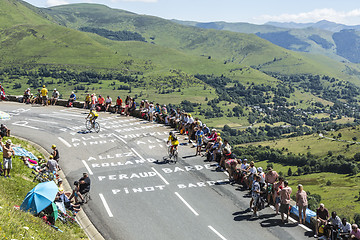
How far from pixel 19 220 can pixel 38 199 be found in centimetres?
205

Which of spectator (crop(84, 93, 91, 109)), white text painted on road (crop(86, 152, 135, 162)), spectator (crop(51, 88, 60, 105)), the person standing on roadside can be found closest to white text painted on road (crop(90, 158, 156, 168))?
white text painted on road (crop(86, 152, 135, 162))

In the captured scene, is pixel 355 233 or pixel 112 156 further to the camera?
pixel 112 156

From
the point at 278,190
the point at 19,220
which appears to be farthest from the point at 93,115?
the point at 19,220

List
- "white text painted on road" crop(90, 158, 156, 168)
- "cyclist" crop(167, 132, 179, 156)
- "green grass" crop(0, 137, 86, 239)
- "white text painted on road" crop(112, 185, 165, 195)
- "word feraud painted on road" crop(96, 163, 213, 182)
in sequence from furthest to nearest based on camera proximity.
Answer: "cyclist" crop(167, 132, 179, 156) → "white text painted on road" crop(90, 158, 156, 168) → "word feraud painted on road" crop(96, 163, 213, 182) → "white text painted on road" crop(112, 185, 165, 195) → "green grass" crop(0, 137, 86, 239)

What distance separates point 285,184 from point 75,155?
15510 millimetres

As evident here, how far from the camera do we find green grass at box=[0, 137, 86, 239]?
466 inches

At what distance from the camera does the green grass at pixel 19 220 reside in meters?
11.8

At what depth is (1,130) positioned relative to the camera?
85.3 ft

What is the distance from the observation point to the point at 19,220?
41.6 feet

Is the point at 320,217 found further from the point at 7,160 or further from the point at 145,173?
the point at 7,160

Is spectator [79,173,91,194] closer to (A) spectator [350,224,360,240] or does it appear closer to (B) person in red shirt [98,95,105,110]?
(A) spectator [350,224,360,240]

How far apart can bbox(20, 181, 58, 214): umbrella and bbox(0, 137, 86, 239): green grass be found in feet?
1.68

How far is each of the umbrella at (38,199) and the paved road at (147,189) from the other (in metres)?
3.18

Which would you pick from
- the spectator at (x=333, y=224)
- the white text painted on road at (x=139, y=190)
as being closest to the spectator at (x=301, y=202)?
the spectator at (x=333, y=224)
